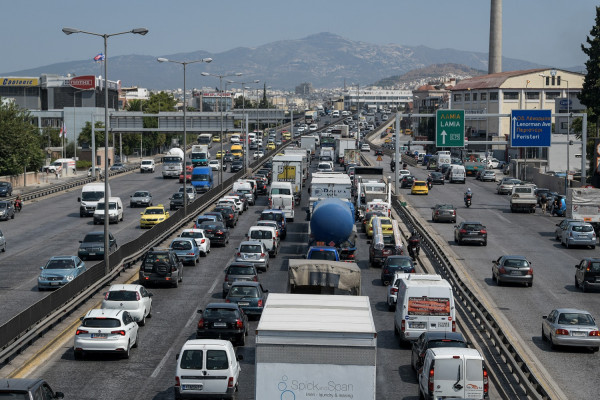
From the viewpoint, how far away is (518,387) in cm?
2362

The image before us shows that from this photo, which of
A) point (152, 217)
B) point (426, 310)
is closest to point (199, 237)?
point (152, 217)

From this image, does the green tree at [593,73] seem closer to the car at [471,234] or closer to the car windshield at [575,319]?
the car at [471,234]

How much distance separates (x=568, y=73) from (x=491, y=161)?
132 ft

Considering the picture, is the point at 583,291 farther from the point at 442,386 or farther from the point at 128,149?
the point at 128,149

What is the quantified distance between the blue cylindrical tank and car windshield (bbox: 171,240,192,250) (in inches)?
251

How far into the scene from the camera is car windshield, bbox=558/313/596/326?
94.6 ft

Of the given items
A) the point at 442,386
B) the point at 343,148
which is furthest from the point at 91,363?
the point at 343,148

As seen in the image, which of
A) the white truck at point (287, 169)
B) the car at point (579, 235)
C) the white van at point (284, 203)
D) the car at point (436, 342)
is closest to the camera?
the car at point (436, 342)

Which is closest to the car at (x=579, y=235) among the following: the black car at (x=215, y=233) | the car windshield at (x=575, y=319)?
the black car at (x=215, y=233)

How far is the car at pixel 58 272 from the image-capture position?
3853 cm

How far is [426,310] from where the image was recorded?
27891 millimetres

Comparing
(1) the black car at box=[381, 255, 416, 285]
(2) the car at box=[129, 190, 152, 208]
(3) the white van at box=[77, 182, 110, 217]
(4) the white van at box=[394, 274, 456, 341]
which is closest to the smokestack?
(2) the car at box=[129, 190, 152, 208]

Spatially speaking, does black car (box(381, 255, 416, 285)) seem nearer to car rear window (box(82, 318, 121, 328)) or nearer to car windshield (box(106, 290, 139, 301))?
car windshield (box(106, 290, 139, 301))

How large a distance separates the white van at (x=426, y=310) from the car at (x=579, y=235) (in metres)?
27.8
